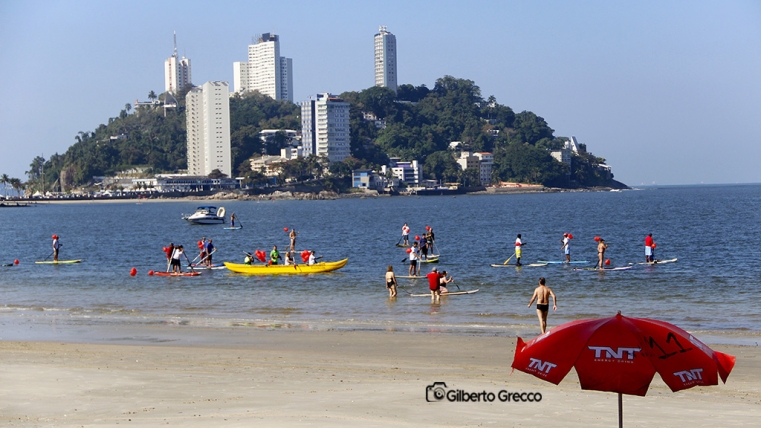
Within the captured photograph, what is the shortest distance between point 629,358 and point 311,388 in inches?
271

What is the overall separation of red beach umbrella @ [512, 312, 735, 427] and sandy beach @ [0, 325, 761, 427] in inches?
141

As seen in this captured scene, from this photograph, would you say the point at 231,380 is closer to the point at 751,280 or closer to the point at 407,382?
the point at 407,382

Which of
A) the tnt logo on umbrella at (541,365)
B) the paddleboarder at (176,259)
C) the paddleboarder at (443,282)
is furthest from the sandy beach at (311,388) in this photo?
the paddleboarder at (176,259)

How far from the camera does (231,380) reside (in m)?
13.8

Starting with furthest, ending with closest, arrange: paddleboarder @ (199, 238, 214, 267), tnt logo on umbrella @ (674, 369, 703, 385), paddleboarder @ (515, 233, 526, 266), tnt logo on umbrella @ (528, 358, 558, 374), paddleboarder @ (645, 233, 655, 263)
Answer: paddleboarder @ (199, 238, 214, 267) → paddleboarder @ (515, 233, 526, 266) → paddleboarder @ (645, 233, 655, 263) → tnt logo on umbrella @ (528, 358, 558, 374) → tnt logo on umbrella @ (674, 369, 703, 385)

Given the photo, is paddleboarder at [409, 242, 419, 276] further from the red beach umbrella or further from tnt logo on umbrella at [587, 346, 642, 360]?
tnt logo on umbrella at [587, 346, 642, 360]

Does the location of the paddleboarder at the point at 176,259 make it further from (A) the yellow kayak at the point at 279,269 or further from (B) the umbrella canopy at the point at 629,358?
(B) the umbrella canopy at the point at 629,358

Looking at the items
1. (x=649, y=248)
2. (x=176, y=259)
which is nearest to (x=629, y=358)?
(x=176, y=259)

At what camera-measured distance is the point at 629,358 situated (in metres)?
7.25

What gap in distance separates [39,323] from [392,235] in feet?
142

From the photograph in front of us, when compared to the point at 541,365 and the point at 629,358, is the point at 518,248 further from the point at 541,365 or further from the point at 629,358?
the point at 629,358

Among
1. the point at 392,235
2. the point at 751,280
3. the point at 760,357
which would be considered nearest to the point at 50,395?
the point at 760,357

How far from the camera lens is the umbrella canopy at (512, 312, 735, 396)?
7199 millimetres

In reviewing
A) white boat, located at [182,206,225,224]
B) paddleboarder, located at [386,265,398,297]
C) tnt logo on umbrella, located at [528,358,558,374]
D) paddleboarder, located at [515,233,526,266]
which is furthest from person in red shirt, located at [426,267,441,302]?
white boat, located at [182,206,225,224]
